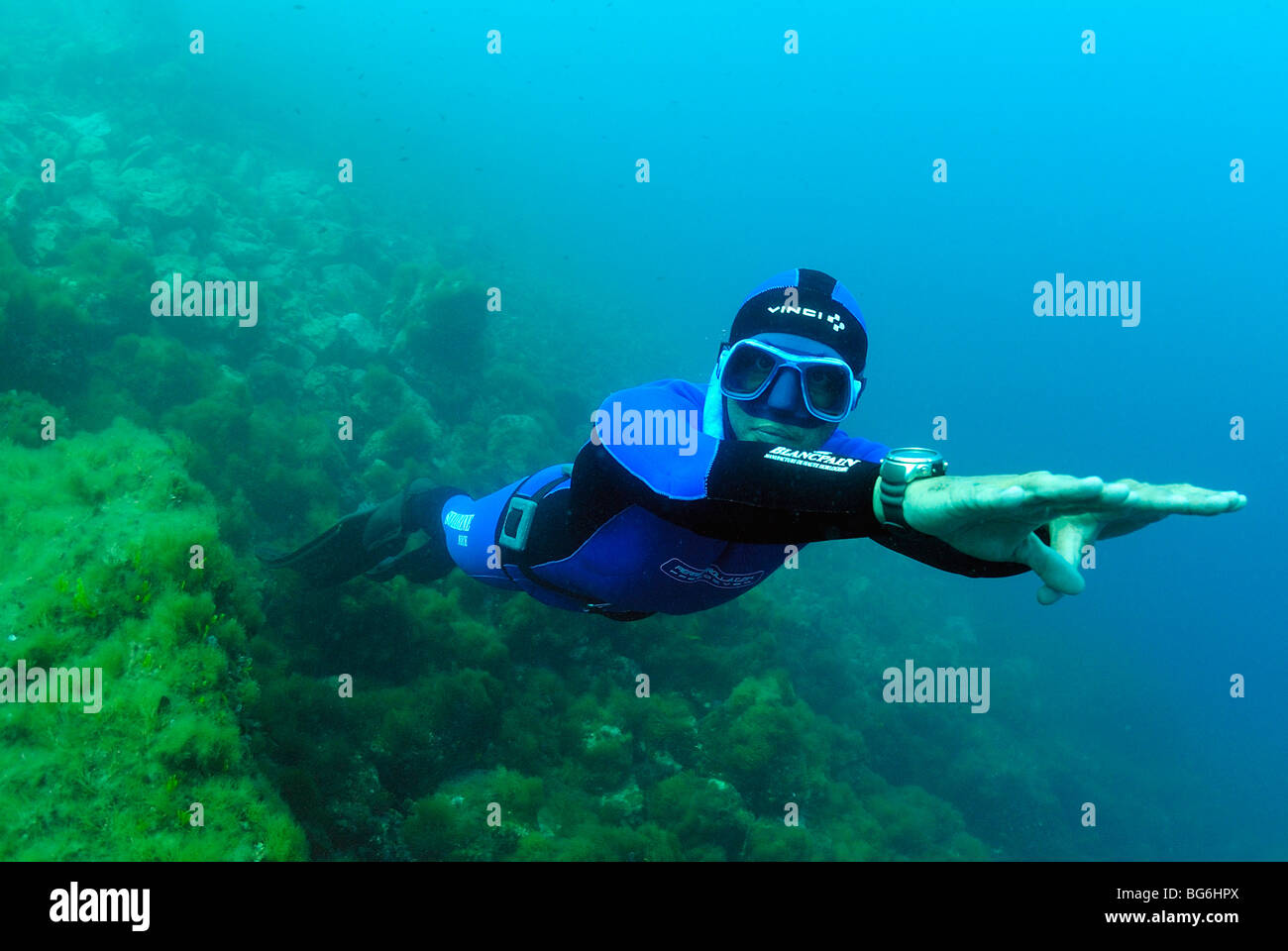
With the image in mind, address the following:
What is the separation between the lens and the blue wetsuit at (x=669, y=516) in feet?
6.43

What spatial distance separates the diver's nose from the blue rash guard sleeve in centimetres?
41

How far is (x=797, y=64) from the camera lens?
13838 cm

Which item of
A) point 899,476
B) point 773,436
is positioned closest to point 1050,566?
point 899,476

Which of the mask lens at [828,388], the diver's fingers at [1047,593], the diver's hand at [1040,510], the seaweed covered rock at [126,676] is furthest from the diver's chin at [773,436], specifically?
the seaweed covered rock at [126,676]

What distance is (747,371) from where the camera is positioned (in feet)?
9.57

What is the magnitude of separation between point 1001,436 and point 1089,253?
166 ft

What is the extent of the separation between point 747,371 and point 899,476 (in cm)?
134

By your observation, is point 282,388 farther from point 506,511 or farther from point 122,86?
point 122,86

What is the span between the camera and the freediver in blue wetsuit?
1.48 m

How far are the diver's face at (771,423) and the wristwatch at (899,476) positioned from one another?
101 centimetres

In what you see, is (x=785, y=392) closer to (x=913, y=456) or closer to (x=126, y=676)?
(x=913, y=456)

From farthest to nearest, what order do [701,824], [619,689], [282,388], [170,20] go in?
[170,20]
[282,388]
[619,689]
[701,824]

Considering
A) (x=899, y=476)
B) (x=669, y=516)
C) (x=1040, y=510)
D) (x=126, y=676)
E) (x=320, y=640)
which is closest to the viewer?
(x=1040, y=510)
